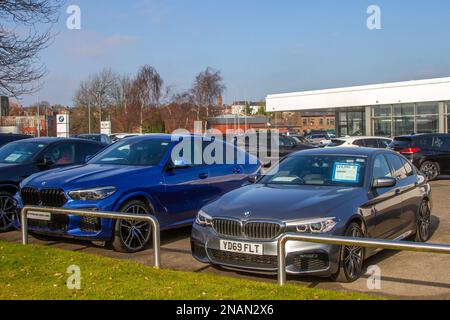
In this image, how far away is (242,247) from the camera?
5.86 m

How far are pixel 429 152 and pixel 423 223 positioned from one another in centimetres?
1057

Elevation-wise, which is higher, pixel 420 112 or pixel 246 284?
pixel 420 112

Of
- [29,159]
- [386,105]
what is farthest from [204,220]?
[386,105]

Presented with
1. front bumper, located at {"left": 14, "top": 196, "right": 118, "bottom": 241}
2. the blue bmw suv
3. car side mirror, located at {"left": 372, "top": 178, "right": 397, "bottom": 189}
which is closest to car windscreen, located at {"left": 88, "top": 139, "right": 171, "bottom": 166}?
the blue bmw suv

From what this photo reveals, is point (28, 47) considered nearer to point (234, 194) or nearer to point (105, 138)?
point (234, 194)

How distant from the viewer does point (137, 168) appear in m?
8.22

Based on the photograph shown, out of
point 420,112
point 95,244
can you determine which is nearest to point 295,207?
point 95,244

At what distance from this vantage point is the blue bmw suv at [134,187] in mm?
7504

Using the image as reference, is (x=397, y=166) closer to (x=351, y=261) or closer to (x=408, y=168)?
(x=408, y=168)

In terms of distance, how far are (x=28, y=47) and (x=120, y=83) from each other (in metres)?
55.9

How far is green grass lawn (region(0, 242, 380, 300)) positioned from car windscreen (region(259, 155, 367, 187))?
2063 millimetres

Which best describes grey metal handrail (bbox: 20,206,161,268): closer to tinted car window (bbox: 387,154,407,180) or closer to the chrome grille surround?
the chrome grille surround

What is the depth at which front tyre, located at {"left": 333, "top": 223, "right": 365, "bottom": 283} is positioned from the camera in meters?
5.85

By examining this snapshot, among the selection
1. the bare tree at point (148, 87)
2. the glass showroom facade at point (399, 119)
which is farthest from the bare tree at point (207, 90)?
the glass showroom facade at point (399, 119)
